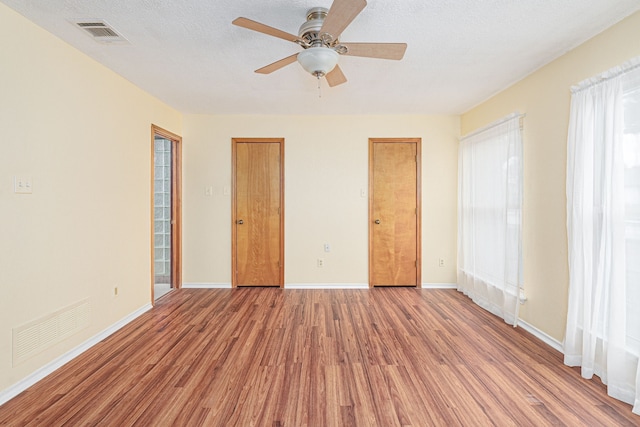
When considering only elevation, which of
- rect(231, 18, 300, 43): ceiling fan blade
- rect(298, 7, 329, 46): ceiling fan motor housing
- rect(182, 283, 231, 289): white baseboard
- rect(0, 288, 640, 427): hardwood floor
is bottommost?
rect(0, 288, 640, 427): hardwood floor

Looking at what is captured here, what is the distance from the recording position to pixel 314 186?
4398 millimetres

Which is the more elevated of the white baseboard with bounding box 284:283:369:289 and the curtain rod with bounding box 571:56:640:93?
the curtain rod with bounding box 571:56:640:93

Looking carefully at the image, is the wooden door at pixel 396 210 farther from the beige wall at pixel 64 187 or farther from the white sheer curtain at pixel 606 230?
the beige wall at pixel 64 187

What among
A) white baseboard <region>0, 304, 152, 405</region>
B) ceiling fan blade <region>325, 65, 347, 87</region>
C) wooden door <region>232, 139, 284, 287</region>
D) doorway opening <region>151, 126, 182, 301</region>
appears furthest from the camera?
wooden door <region>232, 139, 284, 287</region>

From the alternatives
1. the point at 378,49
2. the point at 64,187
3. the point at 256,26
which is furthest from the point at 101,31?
the point at 378,49

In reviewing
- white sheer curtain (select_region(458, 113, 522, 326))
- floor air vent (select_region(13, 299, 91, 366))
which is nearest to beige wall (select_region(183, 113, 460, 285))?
white sheer curtain (select_region(458, 113, 522, 326))

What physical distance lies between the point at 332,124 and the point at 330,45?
2423mm

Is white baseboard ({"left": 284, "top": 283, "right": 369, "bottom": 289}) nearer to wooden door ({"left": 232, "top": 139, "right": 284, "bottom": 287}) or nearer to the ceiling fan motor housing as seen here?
wooden door ({"left": 232, "top": 139, "right": 284, "bottom": 287})

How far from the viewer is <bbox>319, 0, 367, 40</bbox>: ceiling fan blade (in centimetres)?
150

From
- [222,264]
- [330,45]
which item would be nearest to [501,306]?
[330,45]

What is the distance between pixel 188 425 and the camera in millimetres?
1672

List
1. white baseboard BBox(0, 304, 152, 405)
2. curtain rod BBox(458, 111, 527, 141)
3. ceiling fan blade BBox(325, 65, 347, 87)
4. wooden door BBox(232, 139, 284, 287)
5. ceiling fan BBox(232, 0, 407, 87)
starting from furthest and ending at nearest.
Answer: wooden door BBox(232, 139, 284, 287) < curtain rod BBox(458, 111, 527, 141) < ceiling fan blade BBox(325, 65, 347, 87) < white baseboard BBox(0, 304, 152, 405) < ceiling fan BBox(232, 0, 407, 87)

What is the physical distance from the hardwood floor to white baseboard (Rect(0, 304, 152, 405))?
Result: 6 cm

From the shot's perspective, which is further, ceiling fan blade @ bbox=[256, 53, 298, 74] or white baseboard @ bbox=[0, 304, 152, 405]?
ceiling fan blade @ bbox=[256, 53, 298, 74]
